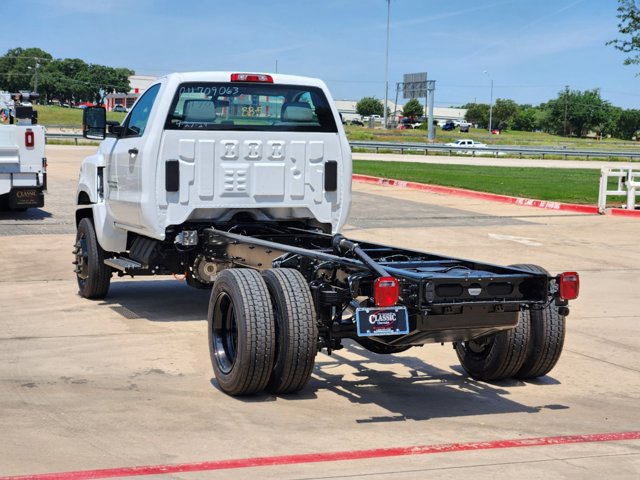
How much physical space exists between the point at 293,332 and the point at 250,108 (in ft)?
11.1

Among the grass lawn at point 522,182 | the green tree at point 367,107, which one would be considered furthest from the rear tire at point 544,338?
the green tree at point 367,107

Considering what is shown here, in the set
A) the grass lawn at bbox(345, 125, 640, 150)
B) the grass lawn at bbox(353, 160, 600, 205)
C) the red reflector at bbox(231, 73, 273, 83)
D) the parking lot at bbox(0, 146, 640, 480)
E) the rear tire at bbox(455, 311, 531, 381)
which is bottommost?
the parking lot at bbox(0, 146, 640, 480)

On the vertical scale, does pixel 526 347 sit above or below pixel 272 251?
below

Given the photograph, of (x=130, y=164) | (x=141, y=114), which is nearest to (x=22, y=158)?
(x=141, y=114)

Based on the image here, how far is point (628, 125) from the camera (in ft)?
519

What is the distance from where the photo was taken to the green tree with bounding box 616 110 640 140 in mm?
157125

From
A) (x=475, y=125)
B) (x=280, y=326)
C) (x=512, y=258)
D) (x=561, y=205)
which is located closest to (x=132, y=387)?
(x=280, y=326)

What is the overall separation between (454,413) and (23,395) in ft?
9.60

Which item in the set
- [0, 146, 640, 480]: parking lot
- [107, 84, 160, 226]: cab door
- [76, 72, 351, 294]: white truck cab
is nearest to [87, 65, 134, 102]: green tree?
[107, 84, 160, 226]: cab door

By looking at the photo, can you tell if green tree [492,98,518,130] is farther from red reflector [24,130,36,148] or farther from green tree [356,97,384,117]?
red reflector [24,130,36,148]

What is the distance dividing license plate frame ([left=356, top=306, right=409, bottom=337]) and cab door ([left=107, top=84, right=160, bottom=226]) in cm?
353

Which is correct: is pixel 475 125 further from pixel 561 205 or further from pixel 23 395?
pixel 23 395

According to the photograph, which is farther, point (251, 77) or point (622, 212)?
point (622, 212)

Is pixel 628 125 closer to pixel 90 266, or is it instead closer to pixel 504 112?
pixel 504 112
